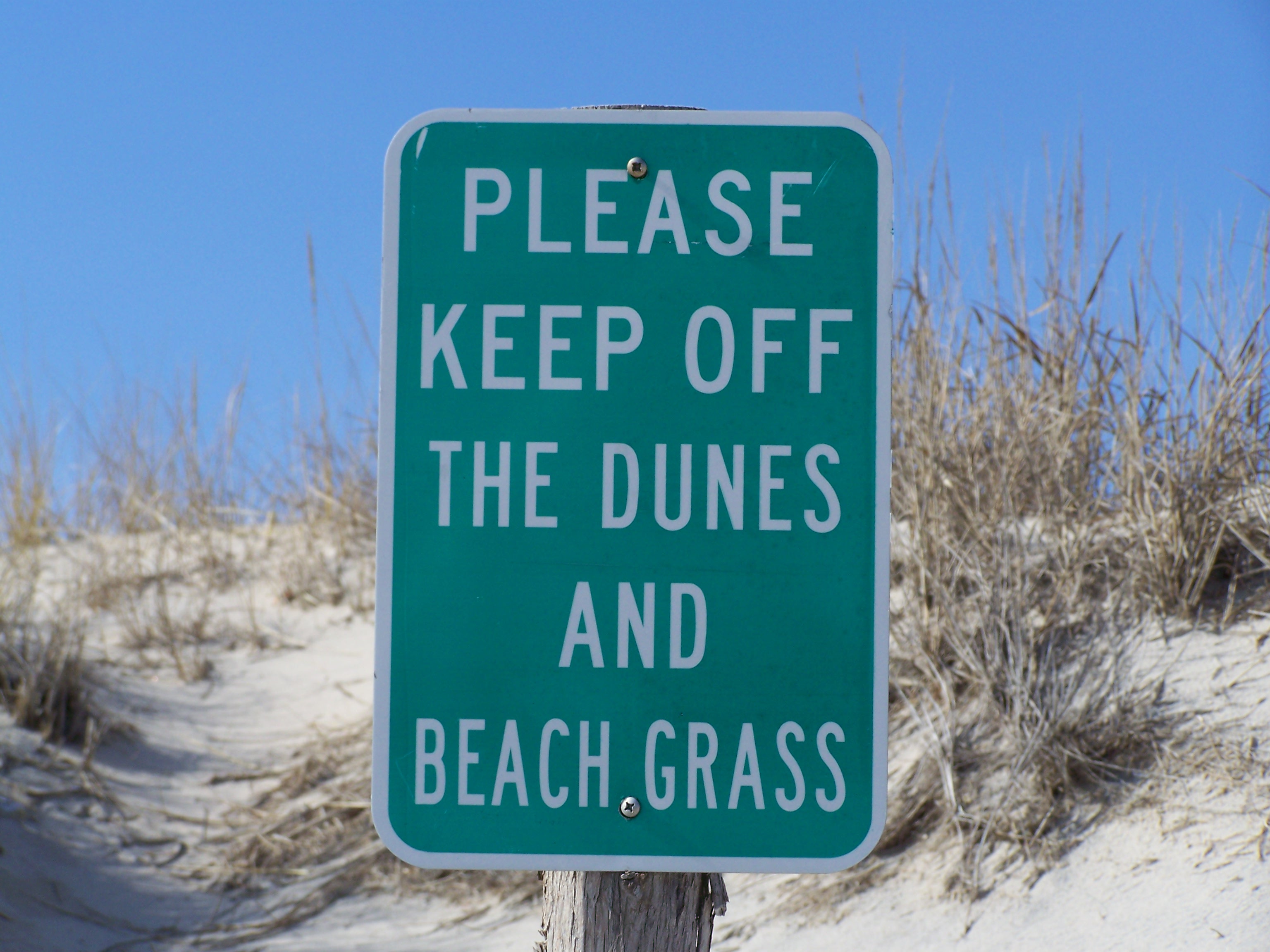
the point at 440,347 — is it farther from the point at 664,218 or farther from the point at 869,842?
the point at 869,842

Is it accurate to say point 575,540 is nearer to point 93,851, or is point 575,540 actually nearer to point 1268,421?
point 1268,421

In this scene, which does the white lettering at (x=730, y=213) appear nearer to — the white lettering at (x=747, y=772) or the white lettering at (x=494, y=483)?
the white lettering at (x=494, y=483)

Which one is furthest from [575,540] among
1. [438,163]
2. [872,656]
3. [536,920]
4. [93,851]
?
[93,851]

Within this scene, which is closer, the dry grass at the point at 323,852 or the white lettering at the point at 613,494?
the white lettering at the point at 613,494

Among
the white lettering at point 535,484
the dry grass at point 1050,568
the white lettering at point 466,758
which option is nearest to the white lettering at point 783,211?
the white lettering at point 535,484

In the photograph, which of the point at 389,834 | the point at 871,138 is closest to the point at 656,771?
the point at 389,834

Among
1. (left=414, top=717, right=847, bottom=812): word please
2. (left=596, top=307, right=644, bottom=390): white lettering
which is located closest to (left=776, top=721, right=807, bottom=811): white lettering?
(left=414, top=717, right=847, bottom=812): word please

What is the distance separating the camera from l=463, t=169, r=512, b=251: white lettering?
4.24 ft

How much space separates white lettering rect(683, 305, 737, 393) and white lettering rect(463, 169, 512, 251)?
0.29 meters

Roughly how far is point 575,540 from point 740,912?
2325 millimetres

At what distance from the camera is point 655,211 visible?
1.28 m

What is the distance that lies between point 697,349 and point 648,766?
1.70 feet

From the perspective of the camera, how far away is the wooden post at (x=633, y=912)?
133cm

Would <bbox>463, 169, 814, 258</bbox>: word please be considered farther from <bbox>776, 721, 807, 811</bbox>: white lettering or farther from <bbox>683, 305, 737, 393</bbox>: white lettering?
<bbox>776, 721, 807, 811</bbox>: white lettering
